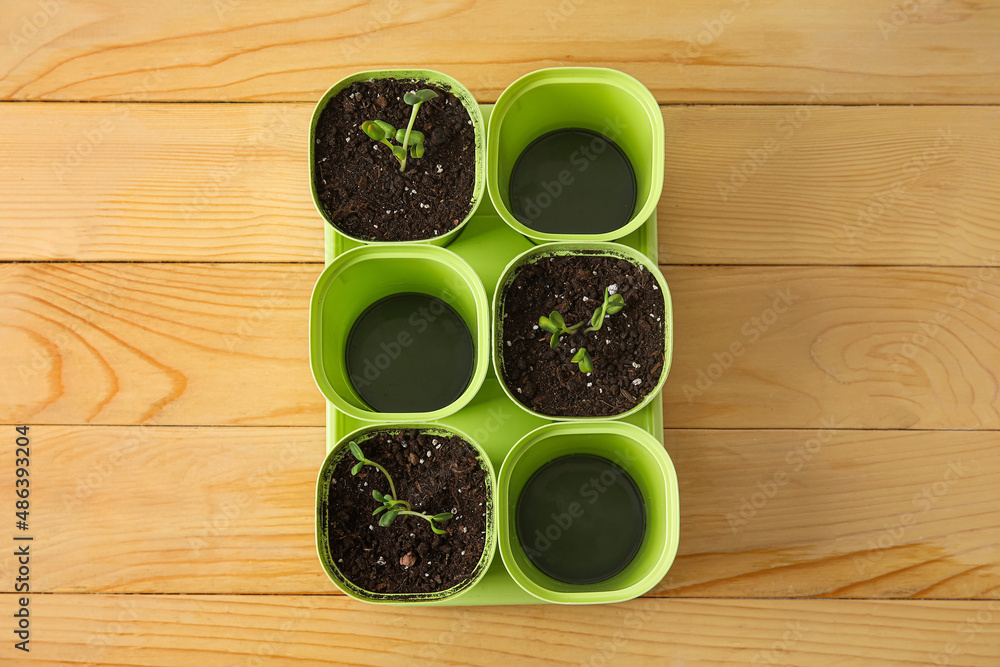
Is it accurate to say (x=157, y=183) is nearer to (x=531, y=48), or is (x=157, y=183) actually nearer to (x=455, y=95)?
(x=455, y=95)

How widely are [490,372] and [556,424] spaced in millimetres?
142

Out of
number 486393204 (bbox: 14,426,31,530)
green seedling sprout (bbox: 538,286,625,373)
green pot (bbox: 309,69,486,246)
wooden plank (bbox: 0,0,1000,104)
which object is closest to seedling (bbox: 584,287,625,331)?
green seedling sprout (bbox: 538,286,625,373)

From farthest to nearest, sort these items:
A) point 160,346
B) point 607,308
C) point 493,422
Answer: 1. point 160,346
2. point 493,422
3. point 607,308

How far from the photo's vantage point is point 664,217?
3.36ft

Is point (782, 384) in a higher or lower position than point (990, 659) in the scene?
higher

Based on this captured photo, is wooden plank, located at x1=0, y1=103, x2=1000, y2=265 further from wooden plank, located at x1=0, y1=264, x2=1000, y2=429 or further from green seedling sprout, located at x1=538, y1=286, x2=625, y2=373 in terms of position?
green seedling sprout, located at x1=538, y1=286, x2=625, y2=373

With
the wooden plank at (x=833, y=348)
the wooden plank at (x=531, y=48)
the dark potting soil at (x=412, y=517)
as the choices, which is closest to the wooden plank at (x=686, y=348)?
the wooden plank at (x=833, y=348)

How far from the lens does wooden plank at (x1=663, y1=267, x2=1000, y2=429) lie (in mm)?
1001

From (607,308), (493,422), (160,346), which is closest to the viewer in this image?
(607,308)

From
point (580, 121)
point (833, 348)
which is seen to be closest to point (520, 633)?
point (833, 348)

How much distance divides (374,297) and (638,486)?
50cm

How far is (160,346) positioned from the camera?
3.34 ft

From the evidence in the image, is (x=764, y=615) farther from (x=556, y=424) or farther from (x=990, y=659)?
(x=556, y=424)

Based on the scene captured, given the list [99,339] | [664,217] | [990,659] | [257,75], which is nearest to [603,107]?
[664,217]
